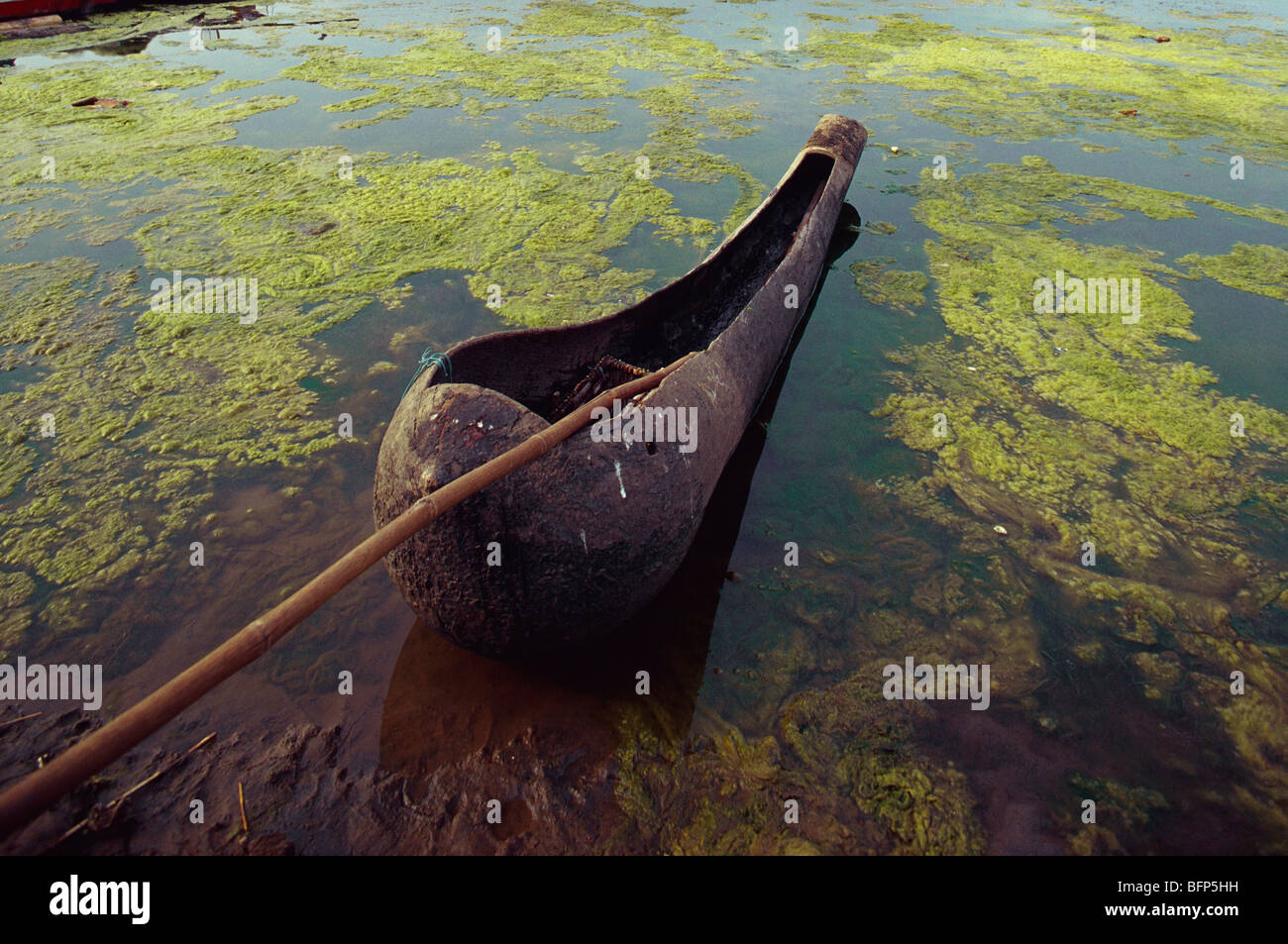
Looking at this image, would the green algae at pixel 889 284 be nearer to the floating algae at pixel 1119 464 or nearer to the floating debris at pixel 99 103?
the floating algae at pixel 1119 464

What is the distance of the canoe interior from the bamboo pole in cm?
63

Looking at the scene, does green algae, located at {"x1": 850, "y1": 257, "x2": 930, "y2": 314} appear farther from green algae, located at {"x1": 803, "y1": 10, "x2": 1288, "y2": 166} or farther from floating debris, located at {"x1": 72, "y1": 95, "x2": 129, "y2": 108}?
floating debris, located at {"x1": 72, "y1": 95, "x2": 129, "y2": 108}

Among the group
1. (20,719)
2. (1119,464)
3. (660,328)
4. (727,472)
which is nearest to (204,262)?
(660,328)

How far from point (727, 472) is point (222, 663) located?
229 cm

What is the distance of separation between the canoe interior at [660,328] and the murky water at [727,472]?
48 centimetres

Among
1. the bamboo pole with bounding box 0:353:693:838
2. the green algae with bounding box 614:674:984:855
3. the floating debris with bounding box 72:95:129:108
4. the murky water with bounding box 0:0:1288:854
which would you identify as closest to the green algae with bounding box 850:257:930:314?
the murky water with bounding box 0:0:1288:854

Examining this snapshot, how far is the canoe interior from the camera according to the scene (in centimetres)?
281

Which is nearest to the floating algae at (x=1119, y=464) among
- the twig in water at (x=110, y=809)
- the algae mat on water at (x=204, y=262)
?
the algae mat on water at (x=204, y=262)

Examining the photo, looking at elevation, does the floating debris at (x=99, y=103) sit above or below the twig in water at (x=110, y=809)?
above

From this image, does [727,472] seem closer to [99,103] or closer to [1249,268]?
[1249,268]

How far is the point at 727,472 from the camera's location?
3.26 metres

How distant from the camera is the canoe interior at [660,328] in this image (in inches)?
111
